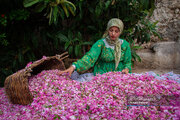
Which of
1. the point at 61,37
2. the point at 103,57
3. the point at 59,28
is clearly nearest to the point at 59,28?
the point at 59,28

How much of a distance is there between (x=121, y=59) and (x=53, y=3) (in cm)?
116

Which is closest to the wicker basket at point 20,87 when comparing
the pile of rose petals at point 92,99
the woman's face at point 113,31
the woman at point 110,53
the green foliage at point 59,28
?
the pile of rose petals at point 92,99

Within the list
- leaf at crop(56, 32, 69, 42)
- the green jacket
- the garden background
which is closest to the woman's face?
the green jacket

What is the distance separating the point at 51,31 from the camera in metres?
2.52

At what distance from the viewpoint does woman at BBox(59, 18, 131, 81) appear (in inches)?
75.6

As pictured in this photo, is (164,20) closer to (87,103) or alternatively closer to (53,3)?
(53,3)

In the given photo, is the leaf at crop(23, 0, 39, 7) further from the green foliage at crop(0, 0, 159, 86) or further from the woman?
the woman

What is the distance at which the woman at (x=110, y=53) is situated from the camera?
6.30ft

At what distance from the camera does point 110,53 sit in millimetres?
2049

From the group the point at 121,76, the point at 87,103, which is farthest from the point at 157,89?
the point at 87,103

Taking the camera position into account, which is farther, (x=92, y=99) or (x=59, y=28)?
(x=59, y=28)

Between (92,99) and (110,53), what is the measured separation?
0.82m

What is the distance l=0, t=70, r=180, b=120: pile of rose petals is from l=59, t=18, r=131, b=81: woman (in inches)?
10.9

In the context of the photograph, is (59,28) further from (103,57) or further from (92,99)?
(92,99)
